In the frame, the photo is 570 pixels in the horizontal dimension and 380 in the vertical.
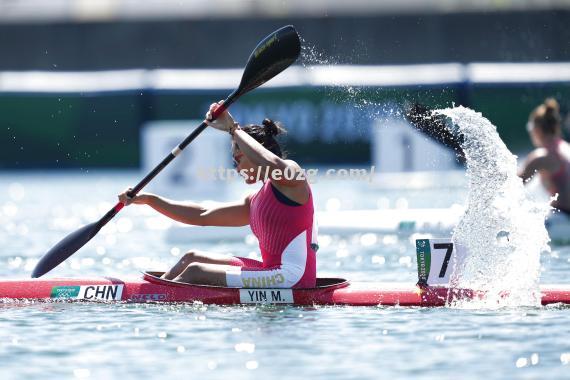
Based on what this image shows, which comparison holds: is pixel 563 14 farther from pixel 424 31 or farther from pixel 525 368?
pixel 525 368

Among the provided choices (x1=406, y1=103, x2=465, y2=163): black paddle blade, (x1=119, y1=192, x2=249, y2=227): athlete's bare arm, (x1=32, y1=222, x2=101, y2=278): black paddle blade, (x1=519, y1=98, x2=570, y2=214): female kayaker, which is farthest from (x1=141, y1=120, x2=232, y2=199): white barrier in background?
(x1=119, y1=192, x2=249, y2=227): athlete's bare arm

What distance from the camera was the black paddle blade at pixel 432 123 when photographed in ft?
37.0

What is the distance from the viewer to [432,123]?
11695mm

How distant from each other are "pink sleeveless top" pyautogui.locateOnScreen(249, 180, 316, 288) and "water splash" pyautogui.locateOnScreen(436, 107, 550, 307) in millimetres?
922

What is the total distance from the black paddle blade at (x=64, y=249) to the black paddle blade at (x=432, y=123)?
3248 mm

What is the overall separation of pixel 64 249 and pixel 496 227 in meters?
2.93

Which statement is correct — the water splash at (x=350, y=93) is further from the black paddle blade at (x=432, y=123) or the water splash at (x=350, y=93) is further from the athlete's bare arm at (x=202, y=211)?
the athlete's bare arm at (x=202, y=211)

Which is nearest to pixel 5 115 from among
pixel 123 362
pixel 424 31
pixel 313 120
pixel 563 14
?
pixel 313 120

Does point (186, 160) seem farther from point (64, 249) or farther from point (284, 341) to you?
point (284, 341)

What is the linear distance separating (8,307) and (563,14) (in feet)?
64.9

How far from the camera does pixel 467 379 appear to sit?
6066mm

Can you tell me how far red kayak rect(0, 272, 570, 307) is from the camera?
26.4 ft

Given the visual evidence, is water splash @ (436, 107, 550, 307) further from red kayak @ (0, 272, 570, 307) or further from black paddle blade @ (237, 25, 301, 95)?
black paddle blade @ (237, 25, 301, 95)


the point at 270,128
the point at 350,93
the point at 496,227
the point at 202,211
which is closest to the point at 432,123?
the point at 496,227
